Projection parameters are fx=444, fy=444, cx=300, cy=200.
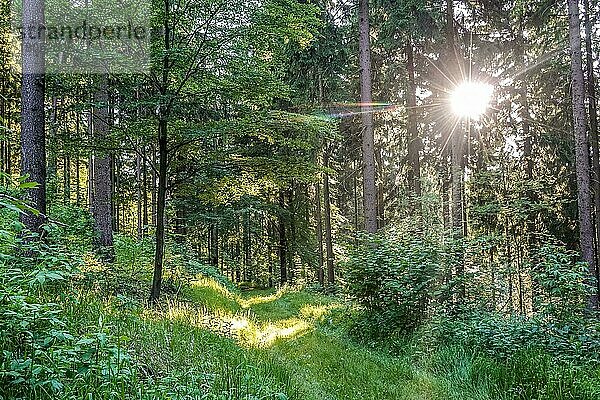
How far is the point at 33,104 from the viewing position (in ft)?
21.5

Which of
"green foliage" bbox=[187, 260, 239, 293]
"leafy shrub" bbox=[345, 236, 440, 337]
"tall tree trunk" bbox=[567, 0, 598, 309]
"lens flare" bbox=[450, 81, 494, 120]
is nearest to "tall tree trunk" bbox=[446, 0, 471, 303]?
"lens flare" bbox=[450, 81, 494, 120]

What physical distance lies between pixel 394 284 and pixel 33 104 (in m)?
6.25

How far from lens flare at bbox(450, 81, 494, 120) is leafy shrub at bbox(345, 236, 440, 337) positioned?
25.6 feet

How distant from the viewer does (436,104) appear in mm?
15406

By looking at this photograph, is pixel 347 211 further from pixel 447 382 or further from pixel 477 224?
pixel 447 382

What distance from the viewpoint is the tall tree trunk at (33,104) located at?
643 cm

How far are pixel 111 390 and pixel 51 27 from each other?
7.06 meters

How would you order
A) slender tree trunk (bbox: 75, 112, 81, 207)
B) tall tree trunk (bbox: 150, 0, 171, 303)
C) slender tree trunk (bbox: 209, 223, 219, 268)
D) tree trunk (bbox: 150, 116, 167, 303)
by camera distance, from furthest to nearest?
slender tree trunk (bbox: 209, 223, 219, 268), slender tree trunk (bbox: 75, 112, 81, 207), tree trunk (bbox: 150, 116, 167, 303), tall tree trunk (bbox: 150, 0, 171, 303)

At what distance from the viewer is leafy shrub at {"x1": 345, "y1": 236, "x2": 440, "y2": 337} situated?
296 inches

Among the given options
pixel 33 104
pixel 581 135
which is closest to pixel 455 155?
pixel 581 135

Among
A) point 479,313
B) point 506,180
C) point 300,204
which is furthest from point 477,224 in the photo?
point 479,313

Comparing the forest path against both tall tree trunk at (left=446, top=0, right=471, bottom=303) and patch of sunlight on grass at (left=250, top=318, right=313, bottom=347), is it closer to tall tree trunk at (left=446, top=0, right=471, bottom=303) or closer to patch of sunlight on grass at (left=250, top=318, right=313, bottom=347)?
patch of sunlight on grass at (left=250, top=318, right=313, bottom=347)

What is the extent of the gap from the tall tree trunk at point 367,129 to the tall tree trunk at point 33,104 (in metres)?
7.35

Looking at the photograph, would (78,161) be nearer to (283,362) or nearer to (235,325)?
(235,325)
